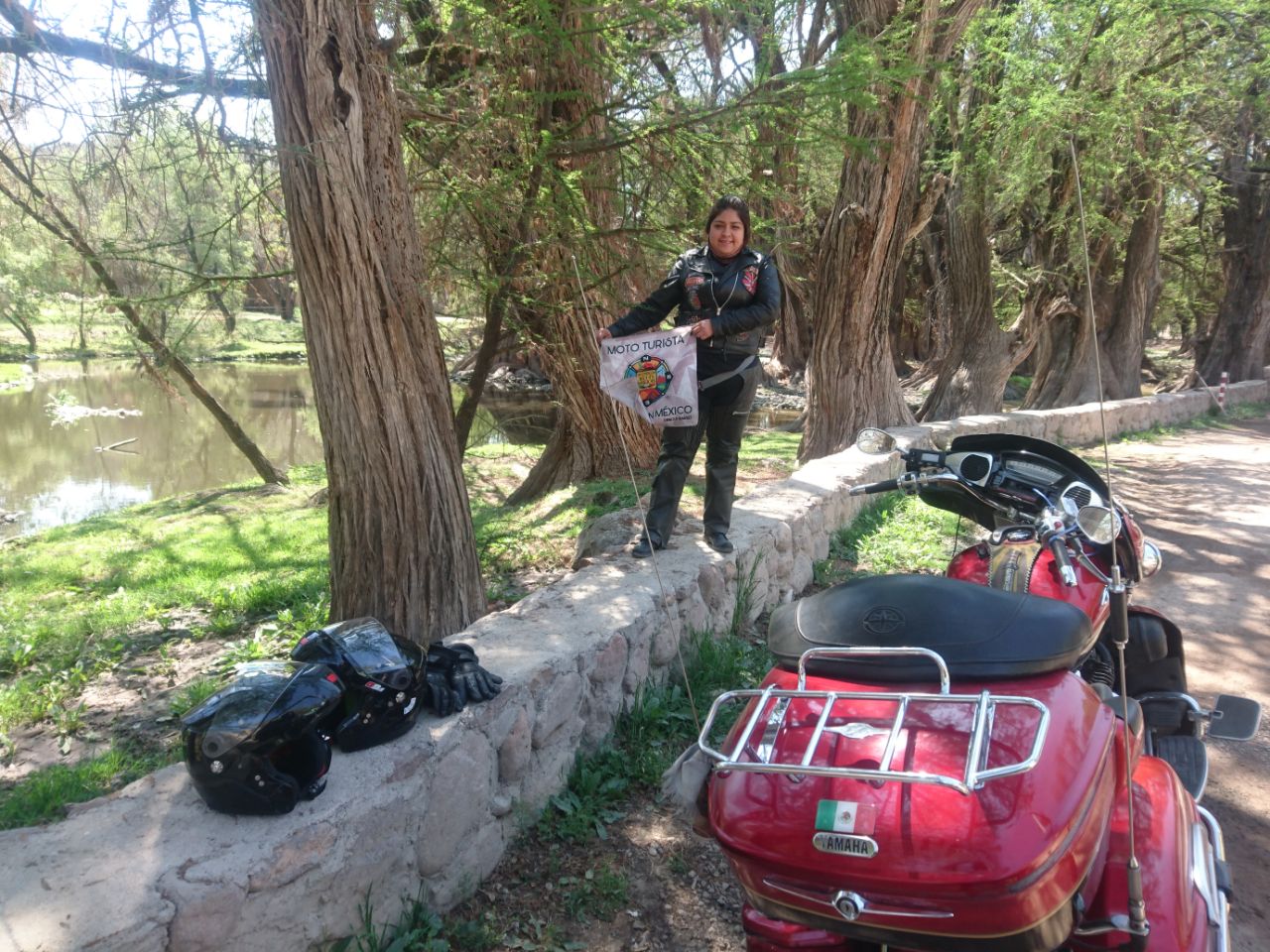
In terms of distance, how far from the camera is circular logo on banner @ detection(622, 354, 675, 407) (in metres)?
4.15

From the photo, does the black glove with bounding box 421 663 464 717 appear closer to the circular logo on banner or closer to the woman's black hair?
the circular logo on banner

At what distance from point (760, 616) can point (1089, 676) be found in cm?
238

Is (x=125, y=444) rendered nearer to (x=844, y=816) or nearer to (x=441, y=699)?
(x=441, y=699)

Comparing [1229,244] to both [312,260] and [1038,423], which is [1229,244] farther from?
[312,260]

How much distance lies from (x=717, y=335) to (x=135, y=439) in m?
20.0

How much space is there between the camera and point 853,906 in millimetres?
1429

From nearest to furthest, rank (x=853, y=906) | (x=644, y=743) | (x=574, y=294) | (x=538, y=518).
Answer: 1. (x=853, y=906)
2. (x=644, y=743)
3. (x=574, y=294)
4. (x=538, y=518)

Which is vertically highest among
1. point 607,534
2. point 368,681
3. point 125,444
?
point 368,681

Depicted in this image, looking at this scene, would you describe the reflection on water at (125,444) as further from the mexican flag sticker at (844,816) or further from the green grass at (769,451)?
the mexican flag sticker at (844,816)

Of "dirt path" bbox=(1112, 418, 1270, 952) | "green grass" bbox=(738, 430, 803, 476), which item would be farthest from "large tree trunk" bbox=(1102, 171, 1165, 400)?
"green grass" bbox=(738, 430, 803, 476)

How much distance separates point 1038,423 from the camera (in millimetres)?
11102

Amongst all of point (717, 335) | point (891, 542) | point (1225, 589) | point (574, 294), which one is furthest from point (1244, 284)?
point (717, 335)

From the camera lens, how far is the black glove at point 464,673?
8.89 feet

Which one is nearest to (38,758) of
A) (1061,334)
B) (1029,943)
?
(1029,943)
